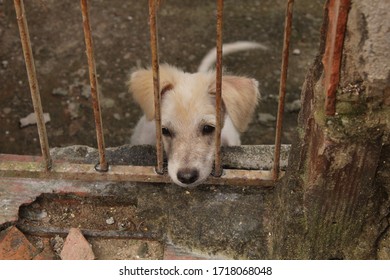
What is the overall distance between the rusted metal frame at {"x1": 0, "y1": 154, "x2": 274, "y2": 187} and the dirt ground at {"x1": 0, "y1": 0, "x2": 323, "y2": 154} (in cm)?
181

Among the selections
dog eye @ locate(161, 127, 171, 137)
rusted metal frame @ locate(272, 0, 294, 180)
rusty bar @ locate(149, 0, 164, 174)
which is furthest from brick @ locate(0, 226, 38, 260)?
rusted metal frame @ locate(272, 0, 294, 180)

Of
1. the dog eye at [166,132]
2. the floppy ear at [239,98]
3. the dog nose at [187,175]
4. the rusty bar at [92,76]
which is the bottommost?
the dog nose at [187,175]

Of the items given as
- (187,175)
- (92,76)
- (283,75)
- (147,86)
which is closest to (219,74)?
(283,75)

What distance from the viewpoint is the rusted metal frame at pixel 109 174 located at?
2758 mm

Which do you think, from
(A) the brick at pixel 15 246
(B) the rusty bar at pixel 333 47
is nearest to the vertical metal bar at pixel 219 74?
(B) the rusty bar at pixel 333 47

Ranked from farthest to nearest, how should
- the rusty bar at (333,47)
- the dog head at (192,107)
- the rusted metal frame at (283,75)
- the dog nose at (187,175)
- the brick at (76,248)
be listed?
the dog head at (192,107) < the dog nose at (187,175) < the brick at (76,248) < the rusted metal frame at (283,75) < the rusty bar at (333,47)

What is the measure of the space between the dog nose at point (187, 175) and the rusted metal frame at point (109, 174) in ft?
0.31

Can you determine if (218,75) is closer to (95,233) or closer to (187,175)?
(187,175)

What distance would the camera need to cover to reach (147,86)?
10.8ft

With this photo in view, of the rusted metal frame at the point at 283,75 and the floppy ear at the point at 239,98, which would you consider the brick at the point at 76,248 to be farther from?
the floppy ear at the point at 239,98

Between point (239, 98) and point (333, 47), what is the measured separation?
4.29 feet

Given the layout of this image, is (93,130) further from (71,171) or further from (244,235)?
(244,235)

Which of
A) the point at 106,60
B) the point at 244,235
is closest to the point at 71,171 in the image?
the point at 244,235

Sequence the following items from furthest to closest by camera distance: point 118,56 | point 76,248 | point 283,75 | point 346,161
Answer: point 118,56 → point 76,248 → point 283,75 → point 346,161
